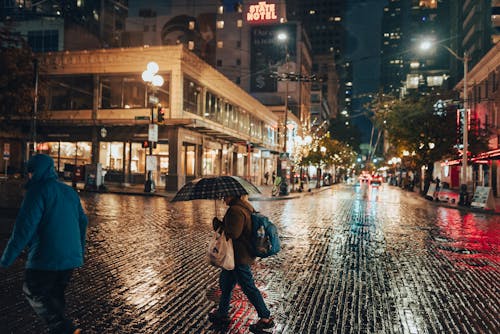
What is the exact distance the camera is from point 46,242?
3.92 meters

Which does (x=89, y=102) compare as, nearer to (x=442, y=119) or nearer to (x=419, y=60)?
(x=442, y=119)

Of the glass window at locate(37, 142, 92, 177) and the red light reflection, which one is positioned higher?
the glass window at locate(37, 142, 92, 177)

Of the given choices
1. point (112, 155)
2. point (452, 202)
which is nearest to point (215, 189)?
point (452, 202)

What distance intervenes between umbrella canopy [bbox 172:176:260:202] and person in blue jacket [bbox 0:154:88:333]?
154 cm

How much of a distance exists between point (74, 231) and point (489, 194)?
22.9 m

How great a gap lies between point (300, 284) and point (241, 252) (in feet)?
9.16

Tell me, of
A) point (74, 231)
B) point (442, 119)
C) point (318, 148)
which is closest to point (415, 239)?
point (74, 231)

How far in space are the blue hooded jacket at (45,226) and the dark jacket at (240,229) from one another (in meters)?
1.49

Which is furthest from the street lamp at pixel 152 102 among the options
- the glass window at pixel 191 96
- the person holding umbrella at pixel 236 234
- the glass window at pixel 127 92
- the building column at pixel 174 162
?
the person holding umbrella at pixel 236 234

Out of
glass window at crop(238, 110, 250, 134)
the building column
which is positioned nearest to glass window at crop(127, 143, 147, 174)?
the building column

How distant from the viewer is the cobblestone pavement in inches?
217

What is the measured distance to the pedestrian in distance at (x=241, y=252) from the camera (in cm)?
483

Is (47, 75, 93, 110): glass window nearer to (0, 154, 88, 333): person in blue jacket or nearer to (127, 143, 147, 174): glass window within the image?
(127, 143, 147, 174): glass window

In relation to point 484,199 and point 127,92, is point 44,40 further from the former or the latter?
point 484,199
